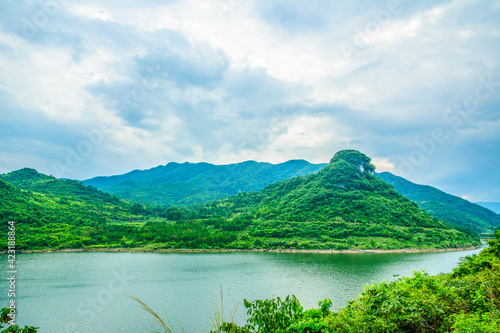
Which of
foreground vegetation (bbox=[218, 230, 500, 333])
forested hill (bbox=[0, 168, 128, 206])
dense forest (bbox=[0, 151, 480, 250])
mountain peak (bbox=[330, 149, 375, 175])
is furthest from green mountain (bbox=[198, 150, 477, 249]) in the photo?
foreground vegetation (bbox=[218, 230, 500, 333])

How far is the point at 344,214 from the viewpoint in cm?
8612

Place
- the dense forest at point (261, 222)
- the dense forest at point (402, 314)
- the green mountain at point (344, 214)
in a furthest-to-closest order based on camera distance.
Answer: the green mountain at point (344, 214), the dense forest at point (261, 222), the dense forest at point (402, 314)

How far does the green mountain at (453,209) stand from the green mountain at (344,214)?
37577 millimetres

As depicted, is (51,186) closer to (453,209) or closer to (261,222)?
(261,222)

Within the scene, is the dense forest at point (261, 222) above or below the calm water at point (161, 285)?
above

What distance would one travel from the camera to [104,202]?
115m

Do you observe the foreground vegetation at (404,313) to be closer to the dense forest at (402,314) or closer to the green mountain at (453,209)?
the dense forest at (402,314)

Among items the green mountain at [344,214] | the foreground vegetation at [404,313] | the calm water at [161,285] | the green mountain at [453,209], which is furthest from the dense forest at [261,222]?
the foreground vegetation at [404,313]

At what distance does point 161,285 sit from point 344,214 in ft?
207

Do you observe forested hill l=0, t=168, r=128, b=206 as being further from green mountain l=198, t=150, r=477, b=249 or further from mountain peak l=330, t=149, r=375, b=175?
mountain peak l=330, t=149, r=375, b=175

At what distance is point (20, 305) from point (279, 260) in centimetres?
3656

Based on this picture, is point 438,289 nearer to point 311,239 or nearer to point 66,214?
point 311,239

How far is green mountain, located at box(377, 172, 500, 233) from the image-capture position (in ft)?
417

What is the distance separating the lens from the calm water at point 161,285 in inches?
953
